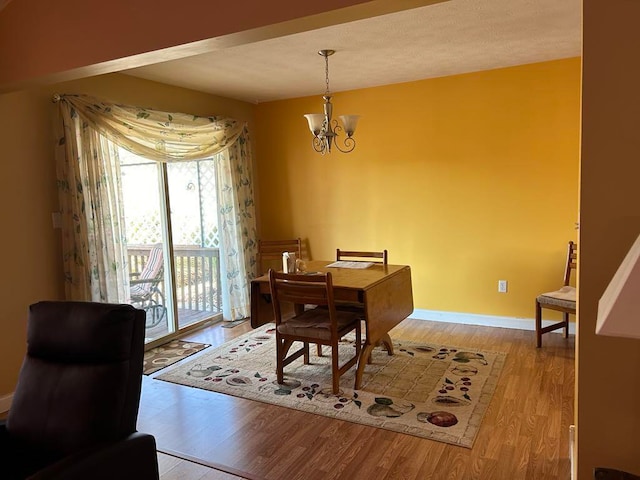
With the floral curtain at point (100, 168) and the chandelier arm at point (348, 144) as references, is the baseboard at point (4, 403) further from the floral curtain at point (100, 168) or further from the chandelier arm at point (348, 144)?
the chandelier arm at point (348, 144)

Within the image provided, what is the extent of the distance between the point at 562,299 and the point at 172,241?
11.0 feet

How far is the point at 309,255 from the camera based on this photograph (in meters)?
5.29

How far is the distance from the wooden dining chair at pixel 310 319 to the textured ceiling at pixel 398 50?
1.53 metres

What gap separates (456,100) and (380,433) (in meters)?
3.07

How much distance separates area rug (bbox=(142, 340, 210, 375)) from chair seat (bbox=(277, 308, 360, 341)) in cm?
118

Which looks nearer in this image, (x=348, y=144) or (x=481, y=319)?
(x=481, y=319)

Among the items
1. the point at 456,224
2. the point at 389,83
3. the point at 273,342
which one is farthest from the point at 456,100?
the point at 273,342

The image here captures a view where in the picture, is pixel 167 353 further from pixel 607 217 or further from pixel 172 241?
pixel 607 217

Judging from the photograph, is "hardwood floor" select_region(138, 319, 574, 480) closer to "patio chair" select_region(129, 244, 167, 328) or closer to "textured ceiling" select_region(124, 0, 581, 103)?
"patio chair" select_region(129, 244, 167, 328)

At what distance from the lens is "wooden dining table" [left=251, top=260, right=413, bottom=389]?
2.98 metres

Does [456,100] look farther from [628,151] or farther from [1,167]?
[1,167]

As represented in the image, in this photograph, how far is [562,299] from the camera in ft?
11.6

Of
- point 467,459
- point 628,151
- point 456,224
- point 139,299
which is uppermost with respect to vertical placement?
point 628,151

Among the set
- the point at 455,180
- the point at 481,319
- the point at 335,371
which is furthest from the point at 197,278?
the point at 481,319
